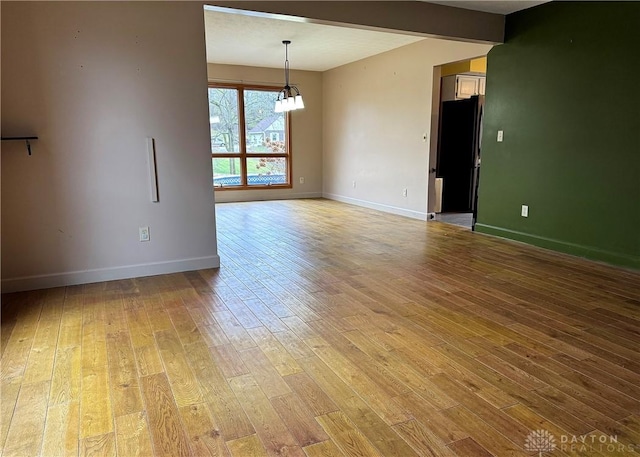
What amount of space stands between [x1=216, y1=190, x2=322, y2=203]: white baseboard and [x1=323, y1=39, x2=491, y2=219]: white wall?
66 centimetres

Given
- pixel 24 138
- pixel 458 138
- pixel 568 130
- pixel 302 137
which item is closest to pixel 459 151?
pixel 458 138

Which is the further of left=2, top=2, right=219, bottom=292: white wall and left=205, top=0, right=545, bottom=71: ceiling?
left=205, top=0, right=545, bottom=71: ceiling

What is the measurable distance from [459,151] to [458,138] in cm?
20

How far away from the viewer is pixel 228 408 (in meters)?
1.75

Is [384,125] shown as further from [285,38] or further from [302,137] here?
[302,137]

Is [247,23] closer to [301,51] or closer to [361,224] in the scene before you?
[301,51]

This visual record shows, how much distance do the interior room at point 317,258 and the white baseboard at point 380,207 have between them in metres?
0.09

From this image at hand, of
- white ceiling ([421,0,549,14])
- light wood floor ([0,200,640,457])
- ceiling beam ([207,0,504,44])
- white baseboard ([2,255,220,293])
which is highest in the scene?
white ceiling ([421,0,549,14])

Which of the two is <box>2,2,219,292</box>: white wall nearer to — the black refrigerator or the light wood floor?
the light wood floor

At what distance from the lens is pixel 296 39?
18.5ft

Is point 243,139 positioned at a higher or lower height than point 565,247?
higher

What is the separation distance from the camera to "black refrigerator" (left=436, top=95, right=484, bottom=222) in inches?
249

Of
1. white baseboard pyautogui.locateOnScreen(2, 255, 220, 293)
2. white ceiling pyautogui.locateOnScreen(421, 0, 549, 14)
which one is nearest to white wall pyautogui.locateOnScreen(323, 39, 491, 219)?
white ceiling pyautogui.locateOnScreen(421, 0, 549, 14)

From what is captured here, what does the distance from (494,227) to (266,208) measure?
3734 mm
